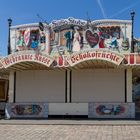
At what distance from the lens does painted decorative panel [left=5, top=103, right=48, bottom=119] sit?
86.0ft

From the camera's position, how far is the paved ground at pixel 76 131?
16.3m

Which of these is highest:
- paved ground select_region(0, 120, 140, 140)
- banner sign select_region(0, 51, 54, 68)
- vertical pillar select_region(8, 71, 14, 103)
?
banner sign select_region(0, 51, 54, 68)

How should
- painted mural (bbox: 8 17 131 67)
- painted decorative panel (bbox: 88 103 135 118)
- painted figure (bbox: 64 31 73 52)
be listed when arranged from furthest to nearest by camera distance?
1. painted figure (bbox: 64 31 73 52)
2. painted mural (bbox: 8 17 131 67)
3. painted decorative panel (bbox: 88 103 135 118)

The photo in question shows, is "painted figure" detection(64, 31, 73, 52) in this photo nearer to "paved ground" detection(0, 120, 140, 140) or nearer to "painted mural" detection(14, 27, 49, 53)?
"painted mural" detection(14, 27, 49, 53)

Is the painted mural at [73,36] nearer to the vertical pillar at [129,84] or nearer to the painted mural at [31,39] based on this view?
the painted mural at [31,39]

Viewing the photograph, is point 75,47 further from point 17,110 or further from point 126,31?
point 17,110

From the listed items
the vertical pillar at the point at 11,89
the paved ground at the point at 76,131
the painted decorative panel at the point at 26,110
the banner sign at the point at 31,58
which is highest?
the banner sign at the point at 31,58

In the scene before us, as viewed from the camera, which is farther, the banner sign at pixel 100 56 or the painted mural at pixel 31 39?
the painted mural at pixel 31 39

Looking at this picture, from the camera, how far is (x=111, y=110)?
25422mm

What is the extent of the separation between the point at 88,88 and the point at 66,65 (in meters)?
2.61

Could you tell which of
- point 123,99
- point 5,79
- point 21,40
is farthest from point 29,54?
point 5,79

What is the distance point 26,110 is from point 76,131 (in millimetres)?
8628

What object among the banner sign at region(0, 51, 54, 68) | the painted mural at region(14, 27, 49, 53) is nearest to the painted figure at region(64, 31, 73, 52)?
the painted mural at region(14, 27, 49, 53)

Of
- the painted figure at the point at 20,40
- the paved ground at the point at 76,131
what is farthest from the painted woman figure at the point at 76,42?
the paved ground at the point at 76,131
